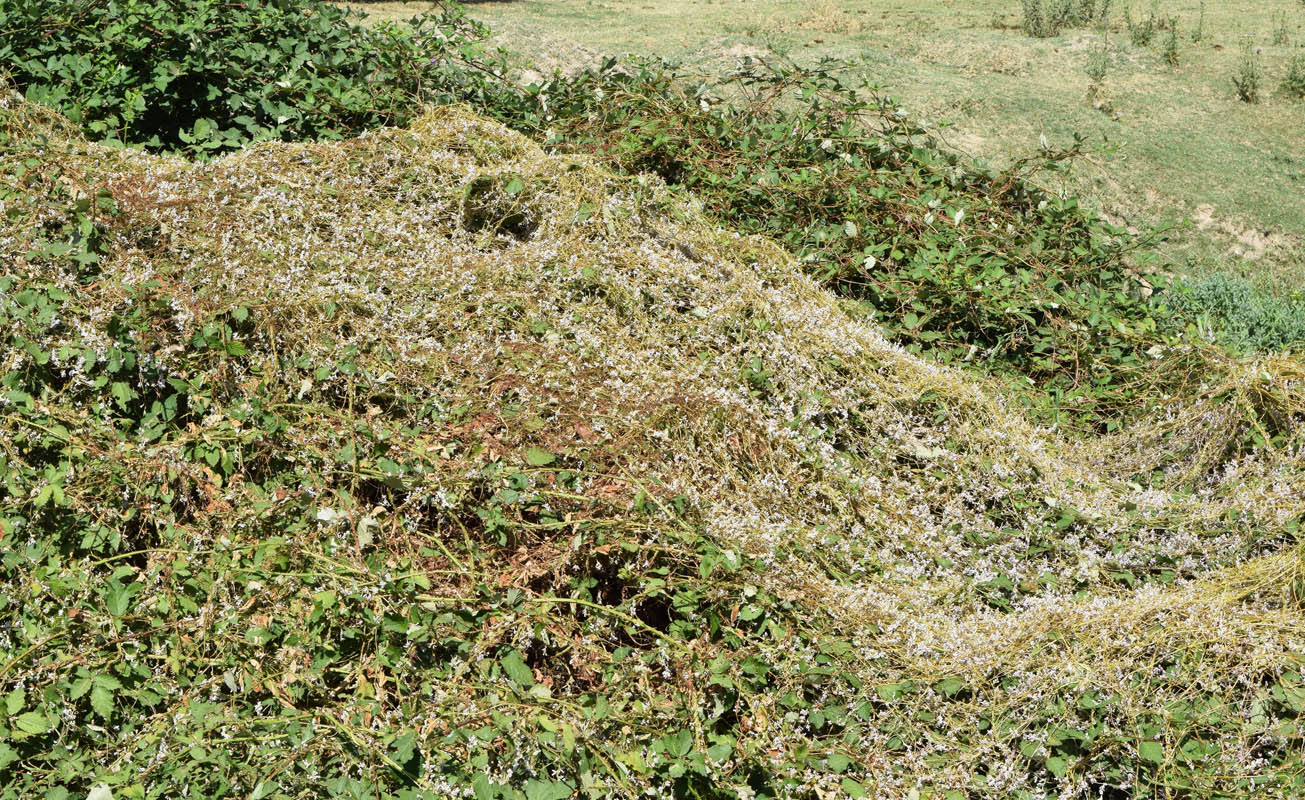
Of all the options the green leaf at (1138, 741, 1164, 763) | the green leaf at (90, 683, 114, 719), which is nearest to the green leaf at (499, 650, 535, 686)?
the green leaf at (90, 683, 114, 719)

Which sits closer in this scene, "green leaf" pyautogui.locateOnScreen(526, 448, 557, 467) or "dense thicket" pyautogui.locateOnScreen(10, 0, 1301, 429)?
"green leaf" pyautogui.locateOnScreen(526, 448, 557, 467)

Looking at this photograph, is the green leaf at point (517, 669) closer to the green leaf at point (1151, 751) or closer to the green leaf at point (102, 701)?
the green leaf at point (102, 701)

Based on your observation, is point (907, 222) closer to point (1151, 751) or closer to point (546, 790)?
point (1151, 751)

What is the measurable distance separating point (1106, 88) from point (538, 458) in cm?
727

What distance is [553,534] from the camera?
3.08m

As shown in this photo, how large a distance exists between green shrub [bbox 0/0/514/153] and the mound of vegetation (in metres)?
0.57

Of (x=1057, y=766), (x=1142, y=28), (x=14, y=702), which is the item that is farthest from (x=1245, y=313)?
(x=1142, y=28)

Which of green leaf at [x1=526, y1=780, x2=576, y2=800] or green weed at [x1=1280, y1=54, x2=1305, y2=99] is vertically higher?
green weed at [x1=1280, y1=54, x2=1305, y2=99]

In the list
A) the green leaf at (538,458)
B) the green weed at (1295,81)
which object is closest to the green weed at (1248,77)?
the green weed at (1295,81)

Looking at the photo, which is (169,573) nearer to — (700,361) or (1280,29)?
(700,361)

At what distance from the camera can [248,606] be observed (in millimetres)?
2826

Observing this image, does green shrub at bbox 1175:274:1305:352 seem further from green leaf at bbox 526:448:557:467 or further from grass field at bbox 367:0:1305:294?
green leaf at bbox 526:448:557:467

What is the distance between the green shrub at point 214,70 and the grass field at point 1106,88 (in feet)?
7.92

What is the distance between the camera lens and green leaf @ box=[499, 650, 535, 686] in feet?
8.74
